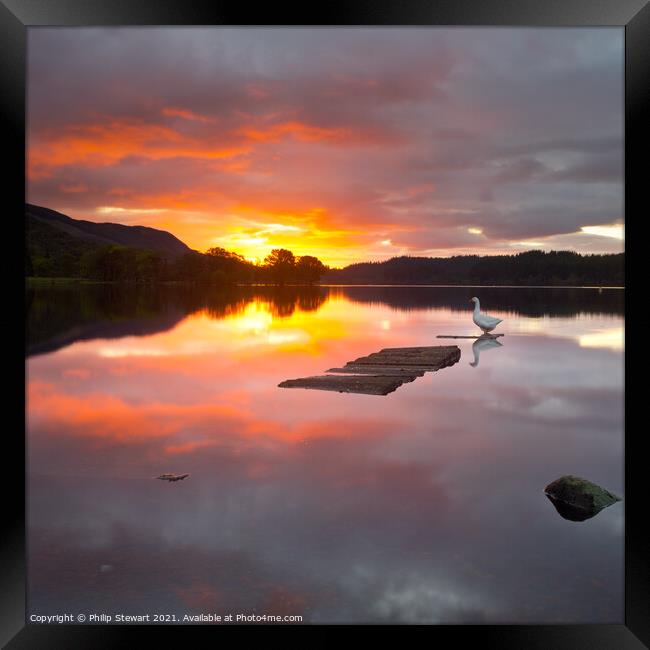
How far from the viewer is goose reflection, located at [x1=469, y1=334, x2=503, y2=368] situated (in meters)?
16.3

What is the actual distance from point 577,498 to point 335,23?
4.53m

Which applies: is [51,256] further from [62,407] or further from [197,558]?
[197,558]

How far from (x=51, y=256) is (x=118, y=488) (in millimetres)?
89715

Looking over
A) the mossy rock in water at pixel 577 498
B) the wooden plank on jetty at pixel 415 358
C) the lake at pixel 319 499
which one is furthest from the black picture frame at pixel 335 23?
the wooden plank on jetty at pixel 415 358

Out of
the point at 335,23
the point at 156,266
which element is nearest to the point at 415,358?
the point at 335,23

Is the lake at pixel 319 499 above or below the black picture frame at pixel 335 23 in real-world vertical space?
below

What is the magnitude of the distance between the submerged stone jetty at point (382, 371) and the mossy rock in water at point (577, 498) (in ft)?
15.7

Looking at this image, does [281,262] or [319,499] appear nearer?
[319,499]

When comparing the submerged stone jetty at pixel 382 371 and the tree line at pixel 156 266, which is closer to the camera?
the submerged stone jetty at pixel 382 371

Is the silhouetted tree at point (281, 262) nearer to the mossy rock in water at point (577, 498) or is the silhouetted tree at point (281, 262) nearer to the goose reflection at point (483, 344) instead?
the goose reflection at point (483, 344)

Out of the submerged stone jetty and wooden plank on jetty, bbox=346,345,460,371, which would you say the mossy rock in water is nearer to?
the submerged stone jetty

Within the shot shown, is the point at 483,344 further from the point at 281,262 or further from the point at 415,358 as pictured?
the point at 281,262

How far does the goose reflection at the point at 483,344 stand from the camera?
53.5ft

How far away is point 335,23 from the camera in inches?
142
